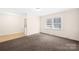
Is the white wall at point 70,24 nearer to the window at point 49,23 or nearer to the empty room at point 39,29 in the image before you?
the empty room at point 39,29

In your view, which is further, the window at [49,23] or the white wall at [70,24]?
the window at [49,23]

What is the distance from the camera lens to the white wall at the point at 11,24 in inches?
81.5

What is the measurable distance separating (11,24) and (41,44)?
783mm

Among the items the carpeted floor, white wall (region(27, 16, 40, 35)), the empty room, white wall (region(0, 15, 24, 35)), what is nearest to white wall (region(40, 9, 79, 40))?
the empty room

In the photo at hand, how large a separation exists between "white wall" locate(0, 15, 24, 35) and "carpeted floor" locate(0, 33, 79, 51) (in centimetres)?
22

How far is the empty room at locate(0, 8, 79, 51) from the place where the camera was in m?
2.07

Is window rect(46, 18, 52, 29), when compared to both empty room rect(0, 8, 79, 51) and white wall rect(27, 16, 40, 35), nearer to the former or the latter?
empty room rect(0, 8, 79, 51)

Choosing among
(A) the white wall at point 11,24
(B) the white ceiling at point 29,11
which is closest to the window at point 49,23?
(B) the white ceiling at point 29,11

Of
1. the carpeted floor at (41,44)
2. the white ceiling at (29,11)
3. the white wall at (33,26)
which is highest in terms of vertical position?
the white ceiling at (29,11)

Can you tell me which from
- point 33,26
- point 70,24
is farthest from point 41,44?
point 70,24

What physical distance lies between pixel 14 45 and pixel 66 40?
1123mm
